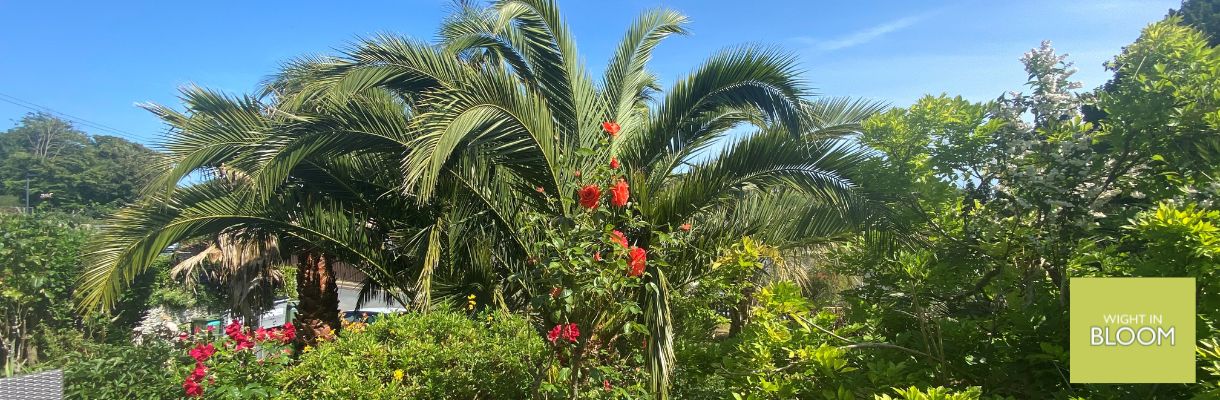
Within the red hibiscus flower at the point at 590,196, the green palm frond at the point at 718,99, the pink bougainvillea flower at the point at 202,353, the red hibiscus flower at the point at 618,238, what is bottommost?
the pink bougainvillea flower at the point at 202,353

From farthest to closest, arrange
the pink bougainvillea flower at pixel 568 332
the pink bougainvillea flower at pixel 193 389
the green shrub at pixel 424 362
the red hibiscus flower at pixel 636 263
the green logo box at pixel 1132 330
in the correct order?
the green shrub at pixel 424 362, the pink bougainvillea flower at pixel 568 332, the red hibiscus flower at pixel 636 263, the pink bougainvillea flower at pixel 193 389, the green logo box at pixel 1132 330

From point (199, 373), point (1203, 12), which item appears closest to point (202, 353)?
point (199, 373)

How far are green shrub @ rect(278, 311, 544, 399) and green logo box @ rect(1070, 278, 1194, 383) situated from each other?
9.07ft

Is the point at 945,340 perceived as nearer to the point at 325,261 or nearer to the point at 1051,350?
the point at 1051,350

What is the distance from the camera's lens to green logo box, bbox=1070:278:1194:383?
6.22 ft

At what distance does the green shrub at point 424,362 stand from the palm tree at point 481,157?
0.45 m

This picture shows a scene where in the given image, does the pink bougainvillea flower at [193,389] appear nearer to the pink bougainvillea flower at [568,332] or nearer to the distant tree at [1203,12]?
the pink bougainvillea flower at [568,332]

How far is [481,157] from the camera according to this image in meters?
4.89

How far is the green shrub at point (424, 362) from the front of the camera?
3375 millimetres

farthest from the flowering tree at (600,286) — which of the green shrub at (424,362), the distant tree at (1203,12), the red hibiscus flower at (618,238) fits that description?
the distant tree at (1203,12)

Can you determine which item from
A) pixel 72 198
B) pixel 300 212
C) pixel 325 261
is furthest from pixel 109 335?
pixel 72 198

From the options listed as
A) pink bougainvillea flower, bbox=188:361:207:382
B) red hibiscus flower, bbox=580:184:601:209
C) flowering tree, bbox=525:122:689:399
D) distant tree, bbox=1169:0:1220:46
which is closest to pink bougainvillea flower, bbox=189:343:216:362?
pink bougainvillea flower, bbox=188:361:207:382

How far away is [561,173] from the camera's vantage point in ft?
13.4

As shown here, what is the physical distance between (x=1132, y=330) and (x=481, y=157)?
13.2 ft
